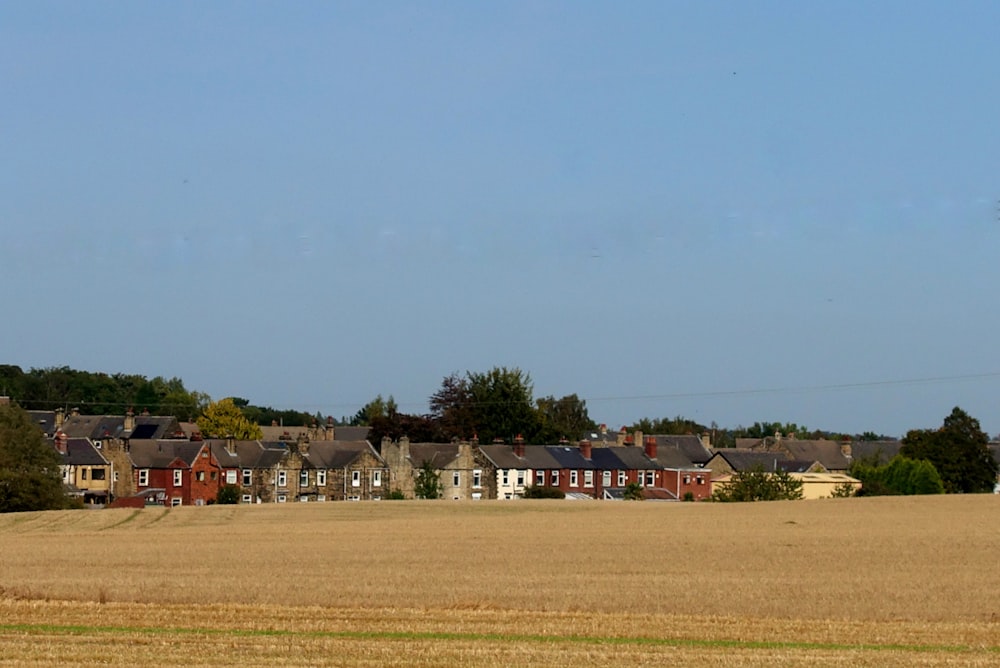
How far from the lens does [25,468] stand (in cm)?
8975

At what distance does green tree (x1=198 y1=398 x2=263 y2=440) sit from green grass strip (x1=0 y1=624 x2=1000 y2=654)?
451ft

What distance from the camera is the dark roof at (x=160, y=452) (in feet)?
373

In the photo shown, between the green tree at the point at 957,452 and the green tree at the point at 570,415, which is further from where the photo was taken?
the green tree at the point at 570,415

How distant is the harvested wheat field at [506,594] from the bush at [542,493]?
151 ft

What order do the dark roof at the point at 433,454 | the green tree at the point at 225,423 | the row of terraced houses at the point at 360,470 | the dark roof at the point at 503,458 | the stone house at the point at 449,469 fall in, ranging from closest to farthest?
1. the row of terraced houses at the point at 360,470
2. the stone house at the point at 449,469
3. the dark roof at the point at 503,458
4. the dark roof at the point at 433,454
5. the green tree at the point at 225,423

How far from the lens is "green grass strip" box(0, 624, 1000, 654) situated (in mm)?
24594

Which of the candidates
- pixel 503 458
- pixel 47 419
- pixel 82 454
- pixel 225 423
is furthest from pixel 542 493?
pixel 47 419

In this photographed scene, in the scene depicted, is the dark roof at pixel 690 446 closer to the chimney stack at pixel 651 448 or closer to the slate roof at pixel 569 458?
the chimney stack at pixel 651 448

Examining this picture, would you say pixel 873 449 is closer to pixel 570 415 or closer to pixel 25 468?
pixel 570 415

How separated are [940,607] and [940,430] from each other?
89.3m

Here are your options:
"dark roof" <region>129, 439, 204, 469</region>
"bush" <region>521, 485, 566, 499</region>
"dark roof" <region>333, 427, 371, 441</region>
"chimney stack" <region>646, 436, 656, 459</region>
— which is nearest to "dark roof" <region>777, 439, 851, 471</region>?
"chimney stack" <region>646, 436, 656, 459</region>

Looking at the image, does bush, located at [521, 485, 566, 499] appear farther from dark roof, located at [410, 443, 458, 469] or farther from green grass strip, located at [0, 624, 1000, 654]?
green grass strip, located at [0, 624, 1000, 654]

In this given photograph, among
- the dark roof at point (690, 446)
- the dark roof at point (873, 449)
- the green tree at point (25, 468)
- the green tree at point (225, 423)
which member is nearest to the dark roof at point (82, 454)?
the green tree at point (25, 468)

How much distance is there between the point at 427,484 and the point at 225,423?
180ft
